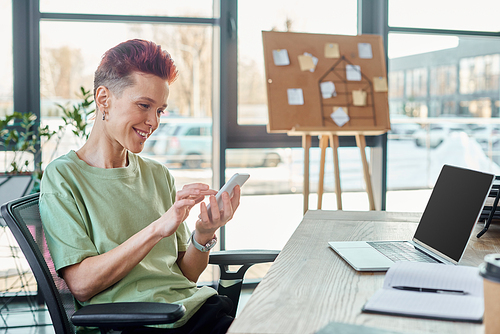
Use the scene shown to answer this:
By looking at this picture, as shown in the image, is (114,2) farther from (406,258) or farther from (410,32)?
(406,258)

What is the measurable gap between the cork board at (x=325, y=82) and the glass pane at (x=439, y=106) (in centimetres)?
53

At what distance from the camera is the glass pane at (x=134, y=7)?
2.85 metres

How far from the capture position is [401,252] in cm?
130

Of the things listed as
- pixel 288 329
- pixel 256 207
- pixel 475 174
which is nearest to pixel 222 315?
pixel 288 329

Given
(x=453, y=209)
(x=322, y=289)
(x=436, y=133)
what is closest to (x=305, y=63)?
(x=436, y=133)

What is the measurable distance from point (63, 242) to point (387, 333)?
2.58 ft

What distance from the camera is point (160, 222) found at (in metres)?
1.19

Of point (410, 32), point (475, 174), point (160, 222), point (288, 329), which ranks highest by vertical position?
point (410, 32)

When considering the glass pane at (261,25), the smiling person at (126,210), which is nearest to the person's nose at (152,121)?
the smiling person at (126,210)

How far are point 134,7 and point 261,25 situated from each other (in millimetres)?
804

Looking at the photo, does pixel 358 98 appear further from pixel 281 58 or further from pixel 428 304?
pixel 428 304

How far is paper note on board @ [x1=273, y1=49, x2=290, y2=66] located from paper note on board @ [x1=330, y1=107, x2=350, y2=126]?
38cm

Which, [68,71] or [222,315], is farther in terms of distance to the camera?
[68,71]

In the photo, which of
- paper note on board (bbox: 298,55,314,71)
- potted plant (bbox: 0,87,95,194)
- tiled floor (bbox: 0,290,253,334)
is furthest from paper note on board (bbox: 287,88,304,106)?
tiled floor (bbox: 0,290,253,334)
